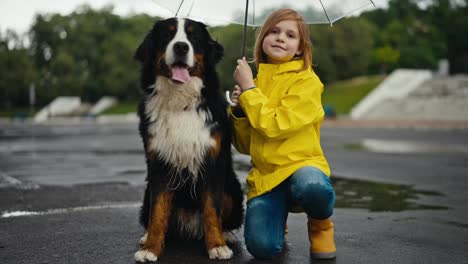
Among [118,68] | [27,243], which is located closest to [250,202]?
[27,243]

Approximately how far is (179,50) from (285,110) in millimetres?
839

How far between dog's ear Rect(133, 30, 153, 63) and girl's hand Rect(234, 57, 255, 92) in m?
0.65

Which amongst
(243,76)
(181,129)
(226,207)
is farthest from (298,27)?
(226,207)

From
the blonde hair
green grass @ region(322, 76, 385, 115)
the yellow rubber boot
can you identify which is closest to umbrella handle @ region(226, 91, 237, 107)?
the blonde hair

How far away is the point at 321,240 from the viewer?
3.57m

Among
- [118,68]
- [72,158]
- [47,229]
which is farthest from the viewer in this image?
[118,68]

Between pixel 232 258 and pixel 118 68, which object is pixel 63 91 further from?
pixel 232 258

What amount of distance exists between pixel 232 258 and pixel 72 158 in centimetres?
884

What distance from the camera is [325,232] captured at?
3.59 metres

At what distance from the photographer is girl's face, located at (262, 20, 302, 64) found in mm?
3760

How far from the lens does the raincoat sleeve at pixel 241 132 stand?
12.6ft

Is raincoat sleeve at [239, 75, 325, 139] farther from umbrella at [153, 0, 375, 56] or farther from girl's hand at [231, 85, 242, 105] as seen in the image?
umbrella at [153, 0, 375, 56]

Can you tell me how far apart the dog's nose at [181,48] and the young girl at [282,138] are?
0.48 meters

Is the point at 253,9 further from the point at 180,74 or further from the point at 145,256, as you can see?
the point at 145,256
